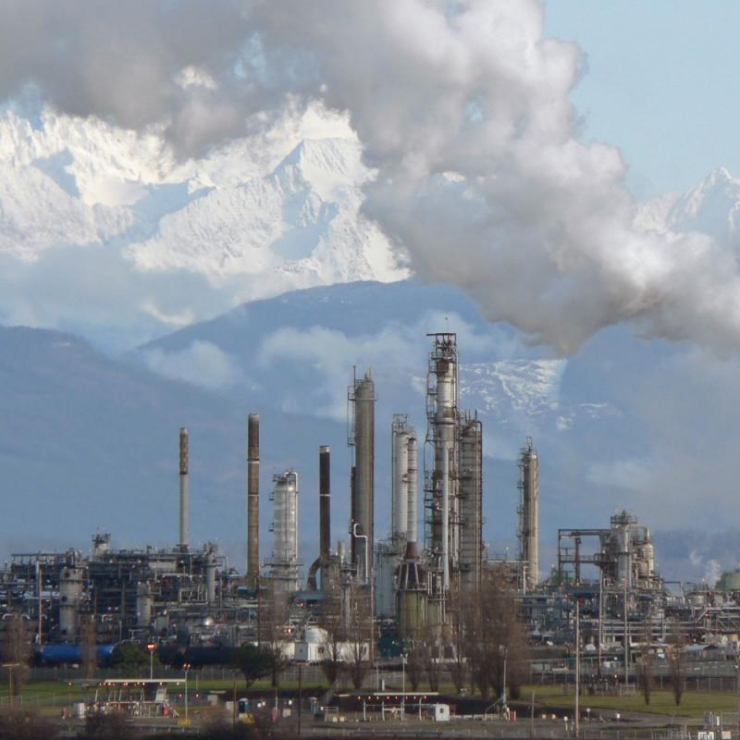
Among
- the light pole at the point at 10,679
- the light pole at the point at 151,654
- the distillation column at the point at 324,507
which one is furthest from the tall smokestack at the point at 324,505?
the light pole at the point at 10,679

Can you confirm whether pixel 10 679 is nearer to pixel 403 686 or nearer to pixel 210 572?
pixel 403 686

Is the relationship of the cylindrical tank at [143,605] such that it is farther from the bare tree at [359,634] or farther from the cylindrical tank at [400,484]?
the cylindrical tank at [400,484]

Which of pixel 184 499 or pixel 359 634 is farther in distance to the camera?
pixel 184 499

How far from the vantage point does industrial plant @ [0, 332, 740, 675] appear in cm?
13150

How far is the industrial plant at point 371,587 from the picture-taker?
132m

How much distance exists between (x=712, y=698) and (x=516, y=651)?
9939mm

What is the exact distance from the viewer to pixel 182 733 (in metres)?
82.6

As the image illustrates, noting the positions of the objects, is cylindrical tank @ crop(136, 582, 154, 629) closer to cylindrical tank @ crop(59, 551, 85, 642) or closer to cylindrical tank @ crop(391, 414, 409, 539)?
cylindrical tank @ crop(59, 551, 85, 642)

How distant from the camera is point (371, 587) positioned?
137 meters

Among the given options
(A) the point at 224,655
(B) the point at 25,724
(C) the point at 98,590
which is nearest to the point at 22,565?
(C) the point at 98,590

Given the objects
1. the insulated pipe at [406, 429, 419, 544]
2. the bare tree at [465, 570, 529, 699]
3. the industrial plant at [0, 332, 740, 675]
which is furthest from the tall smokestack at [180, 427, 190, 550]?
the bare tree at [465, 570, 529, 699]

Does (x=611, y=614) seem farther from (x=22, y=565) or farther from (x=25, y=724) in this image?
(x=25, y=724)

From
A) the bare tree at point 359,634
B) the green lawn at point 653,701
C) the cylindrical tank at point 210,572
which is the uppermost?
→ the cylindrical tank at point 210,572

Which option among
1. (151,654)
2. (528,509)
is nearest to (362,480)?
(528,509)
